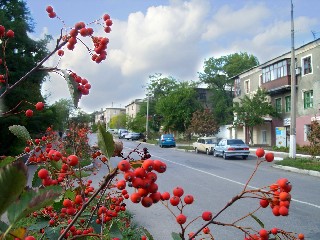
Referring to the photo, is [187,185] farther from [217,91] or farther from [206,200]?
[217,91]

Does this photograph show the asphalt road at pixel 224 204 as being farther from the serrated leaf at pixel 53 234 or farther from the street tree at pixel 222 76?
the street tree at pixel 222 76

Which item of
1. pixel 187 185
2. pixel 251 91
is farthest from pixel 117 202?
pixel 251 91

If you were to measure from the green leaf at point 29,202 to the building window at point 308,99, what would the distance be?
32.0 m

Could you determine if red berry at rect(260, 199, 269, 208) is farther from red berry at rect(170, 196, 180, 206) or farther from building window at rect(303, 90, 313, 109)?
building window at rect(303, 90, 313, 109)

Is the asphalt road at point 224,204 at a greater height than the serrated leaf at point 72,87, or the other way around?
the serrated leaf at point 72,87

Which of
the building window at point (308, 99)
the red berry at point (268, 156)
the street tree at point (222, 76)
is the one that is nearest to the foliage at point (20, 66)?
the red berry at point (268, 156)

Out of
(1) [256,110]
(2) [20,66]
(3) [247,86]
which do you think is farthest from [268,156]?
(3) [247,86]

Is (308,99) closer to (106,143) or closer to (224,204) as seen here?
(224,204)

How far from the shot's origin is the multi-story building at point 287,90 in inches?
1180

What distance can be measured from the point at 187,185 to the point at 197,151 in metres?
19.8

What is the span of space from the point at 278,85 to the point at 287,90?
3.08 feet

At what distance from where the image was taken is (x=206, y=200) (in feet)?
34.7


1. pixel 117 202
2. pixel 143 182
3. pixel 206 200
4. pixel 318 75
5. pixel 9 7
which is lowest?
pixel 206 200

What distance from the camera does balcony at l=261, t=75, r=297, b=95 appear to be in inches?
1303
